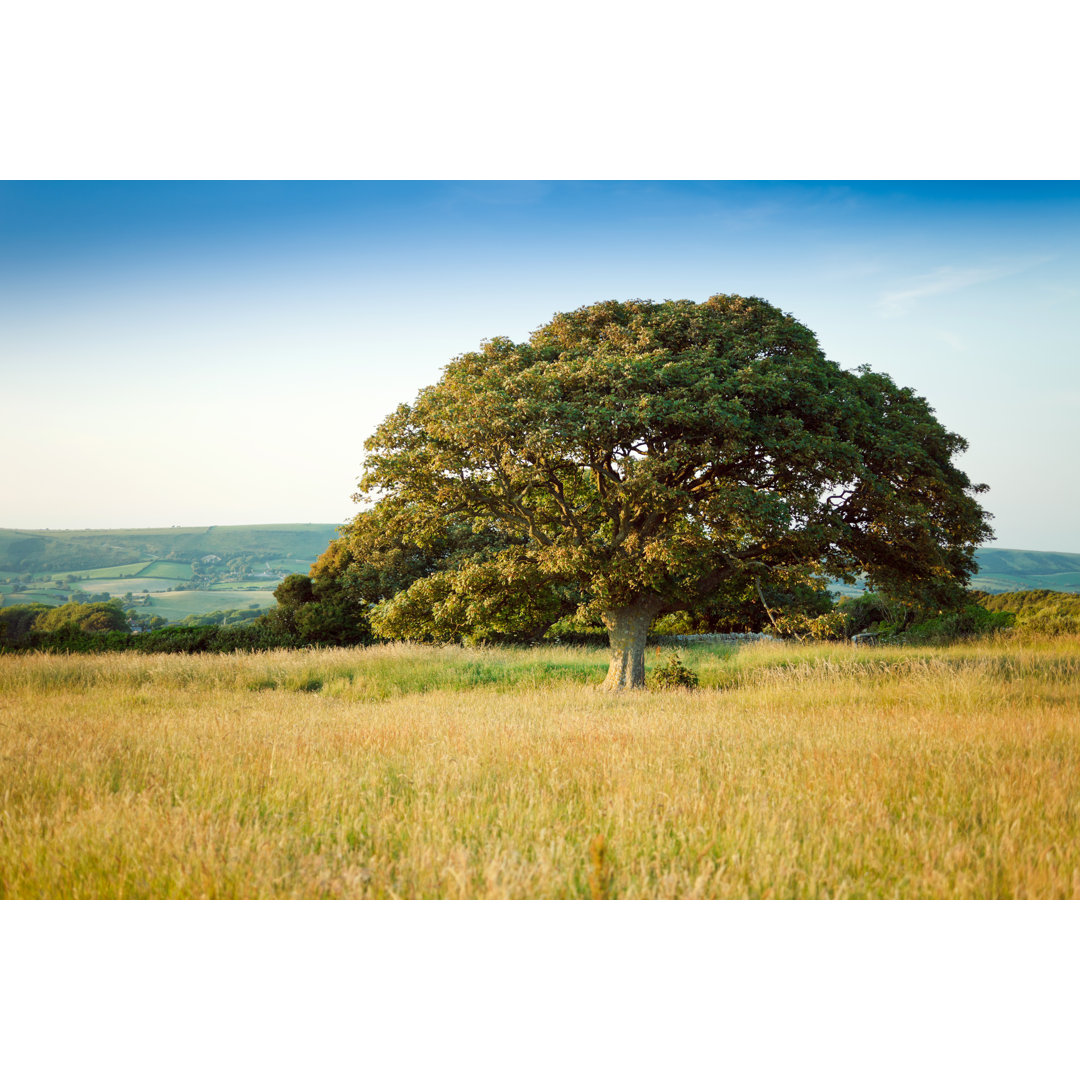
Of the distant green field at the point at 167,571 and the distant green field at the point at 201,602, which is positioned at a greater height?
the distant green field at the point at 167,571

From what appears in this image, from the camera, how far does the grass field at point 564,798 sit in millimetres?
3607

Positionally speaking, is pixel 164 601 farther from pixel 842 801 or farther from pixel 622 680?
pixel 842 801

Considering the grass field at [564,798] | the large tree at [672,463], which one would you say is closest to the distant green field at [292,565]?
the large tree at [672,463]

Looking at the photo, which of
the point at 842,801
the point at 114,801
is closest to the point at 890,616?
the point at 842,801

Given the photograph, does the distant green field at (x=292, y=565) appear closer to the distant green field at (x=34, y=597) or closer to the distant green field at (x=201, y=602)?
the distant green field at (x=201, y=602)

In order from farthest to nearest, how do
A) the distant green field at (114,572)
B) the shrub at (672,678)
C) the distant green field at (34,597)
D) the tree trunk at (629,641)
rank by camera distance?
the distant green field at (114,572), the distant green field at (34,597), the tree trunk at (629,641), the shrub at (672,678)

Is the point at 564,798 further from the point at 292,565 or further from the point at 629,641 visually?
the point at 292,565

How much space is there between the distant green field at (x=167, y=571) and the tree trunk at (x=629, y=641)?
21.6m

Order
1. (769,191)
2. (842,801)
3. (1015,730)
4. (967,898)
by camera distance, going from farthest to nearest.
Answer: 1. (769,191)
2. (1015,730)
3. (842,801)
4. (967,898)

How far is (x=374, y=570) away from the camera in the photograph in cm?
→ 2419

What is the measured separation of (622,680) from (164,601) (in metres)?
21.5

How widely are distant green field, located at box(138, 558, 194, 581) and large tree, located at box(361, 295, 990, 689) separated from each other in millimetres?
19221

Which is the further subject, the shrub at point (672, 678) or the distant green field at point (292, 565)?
the distant green field at point (292, 565)

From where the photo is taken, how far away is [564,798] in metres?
4.95
